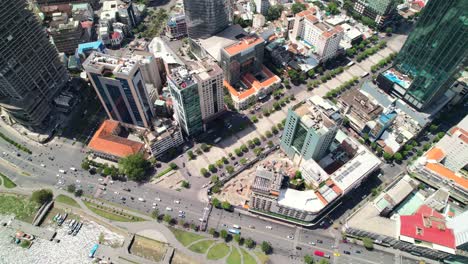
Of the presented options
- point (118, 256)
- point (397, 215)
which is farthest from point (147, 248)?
point (397, 215)

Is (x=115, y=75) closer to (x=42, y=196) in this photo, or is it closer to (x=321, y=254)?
(x=42, y=196)

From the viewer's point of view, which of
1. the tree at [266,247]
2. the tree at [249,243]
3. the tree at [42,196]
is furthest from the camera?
the tree at [42,196]

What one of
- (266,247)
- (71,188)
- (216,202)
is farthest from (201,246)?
(71,188)

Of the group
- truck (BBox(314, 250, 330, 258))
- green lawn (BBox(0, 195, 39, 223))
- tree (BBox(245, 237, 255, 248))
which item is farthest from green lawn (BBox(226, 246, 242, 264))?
green lawn (BBox(0, 195, 39, 223))

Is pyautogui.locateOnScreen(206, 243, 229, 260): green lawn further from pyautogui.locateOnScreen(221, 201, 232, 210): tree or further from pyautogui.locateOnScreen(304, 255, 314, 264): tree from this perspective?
pyautogui.locateOnScreen(304, 255, 314, 264): tree

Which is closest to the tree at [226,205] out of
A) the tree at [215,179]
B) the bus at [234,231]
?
the bus at [234,231]

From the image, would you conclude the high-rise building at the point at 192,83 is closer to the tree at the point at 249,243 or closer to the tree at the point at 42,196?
the tree at the point at 249,243
